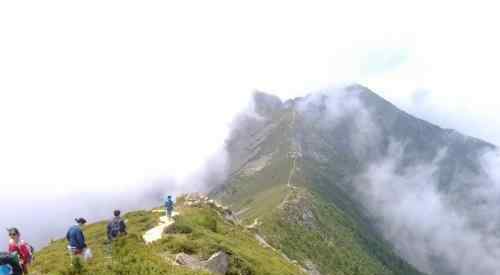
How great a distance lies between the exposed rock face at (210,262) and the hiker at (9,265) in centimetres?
1051

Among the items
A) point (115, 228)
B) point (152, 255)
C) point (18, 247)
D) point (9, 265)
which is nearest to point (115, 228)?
point (115, 228)

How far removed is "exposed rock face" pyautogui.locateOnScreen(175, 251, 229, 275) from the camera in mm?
29683

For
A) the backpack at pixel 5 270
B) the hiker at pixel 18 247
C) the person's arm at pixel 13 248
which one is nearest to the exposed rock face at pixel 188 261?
the hiker at pixel 18 247

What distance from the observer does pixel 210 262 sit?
101 feet

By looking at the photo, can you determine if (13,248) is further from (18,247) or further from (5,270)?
(5,270)

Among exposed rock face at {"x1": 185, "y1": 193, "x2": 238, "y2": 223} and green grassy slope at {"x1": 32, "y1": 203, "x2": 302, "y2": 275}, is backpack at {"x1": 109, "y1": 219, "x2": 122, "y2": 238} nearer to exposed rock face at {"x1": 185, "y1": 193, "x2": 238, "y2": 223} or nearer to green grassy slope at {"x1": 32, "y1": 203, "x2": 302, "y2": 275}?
green grassy slope at {"x1": 32, "y1": 203, "x2": 302, "y2": 275}

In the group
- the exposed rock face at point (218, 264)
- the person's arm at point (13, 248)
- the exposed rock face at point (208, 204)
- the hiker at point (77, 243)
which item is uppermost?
the exposed rock face at point (208, 204)

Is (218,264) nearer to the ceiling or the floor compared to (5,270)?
nearer to the ceiling

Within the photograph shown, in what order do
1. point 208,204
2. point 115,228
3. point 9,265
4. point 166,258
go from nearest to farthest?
point 9,265 → point 166,258 → point 115,228 → point 208,204

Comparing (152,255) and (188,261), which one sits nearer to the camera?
(152,255)

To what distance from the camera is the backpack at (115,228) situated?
122 ft

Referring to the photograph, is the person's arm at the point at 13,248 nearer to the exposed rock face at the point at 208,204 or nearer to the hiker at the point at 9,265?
the hiker at the point at 9,265

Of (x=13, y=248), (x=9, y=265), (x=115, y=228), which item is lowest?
(x=9, y=265)

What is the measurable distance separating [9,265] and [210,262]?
42.7 feet
